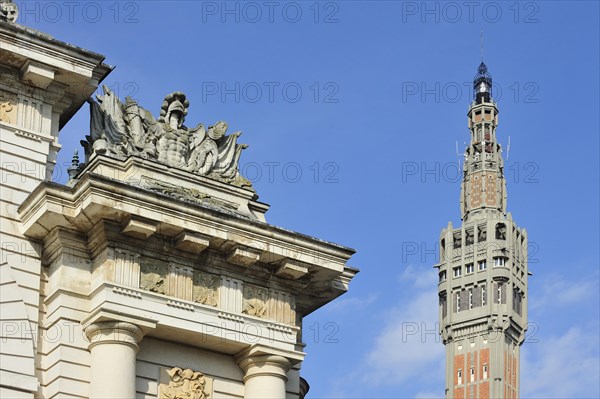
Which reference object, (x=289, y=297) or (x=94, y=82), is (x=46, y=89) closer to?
(x=94, y=82)

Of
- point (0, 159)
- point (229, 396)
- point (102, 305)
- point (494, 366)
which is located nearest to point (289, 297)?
point (229, 396)

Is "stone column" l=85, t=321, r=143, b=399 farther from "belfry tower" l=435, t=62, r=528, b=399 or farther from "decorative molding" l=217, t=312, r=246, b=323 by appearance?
"belfry tower" l=435, t=62, r=528, b=399

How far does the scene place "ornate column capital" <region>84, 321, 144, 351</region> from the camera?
68.4 ft

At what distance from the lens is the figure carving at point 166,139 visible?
914 inches

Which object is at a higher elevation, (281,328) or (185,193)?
(185,193)

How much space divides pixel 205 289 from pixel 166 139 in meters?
2.99

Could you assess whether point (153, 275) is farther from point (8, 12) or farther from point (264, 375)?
point (8, 12)

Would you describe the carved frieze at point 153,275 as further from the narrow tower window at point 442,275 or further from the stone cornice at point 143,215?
the narrow tower window at point 442,275

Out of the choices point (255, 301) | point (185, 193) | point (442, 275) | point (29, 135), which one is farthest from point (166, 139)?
point (442, 275)

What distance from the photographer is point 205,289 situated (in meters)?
22.4

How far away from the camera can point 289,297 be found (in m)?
23.5

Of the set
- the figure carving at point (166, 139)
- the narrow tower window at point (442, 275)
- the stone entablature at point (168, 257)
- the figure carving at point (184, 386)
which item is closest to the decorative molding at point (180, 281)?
the stone entablature at point (168, 257)

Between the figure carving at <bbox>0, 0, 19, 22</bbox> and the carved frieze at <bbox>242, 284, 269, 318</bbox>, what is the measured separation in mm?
6436

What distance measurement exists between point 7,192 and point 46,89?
222cm
